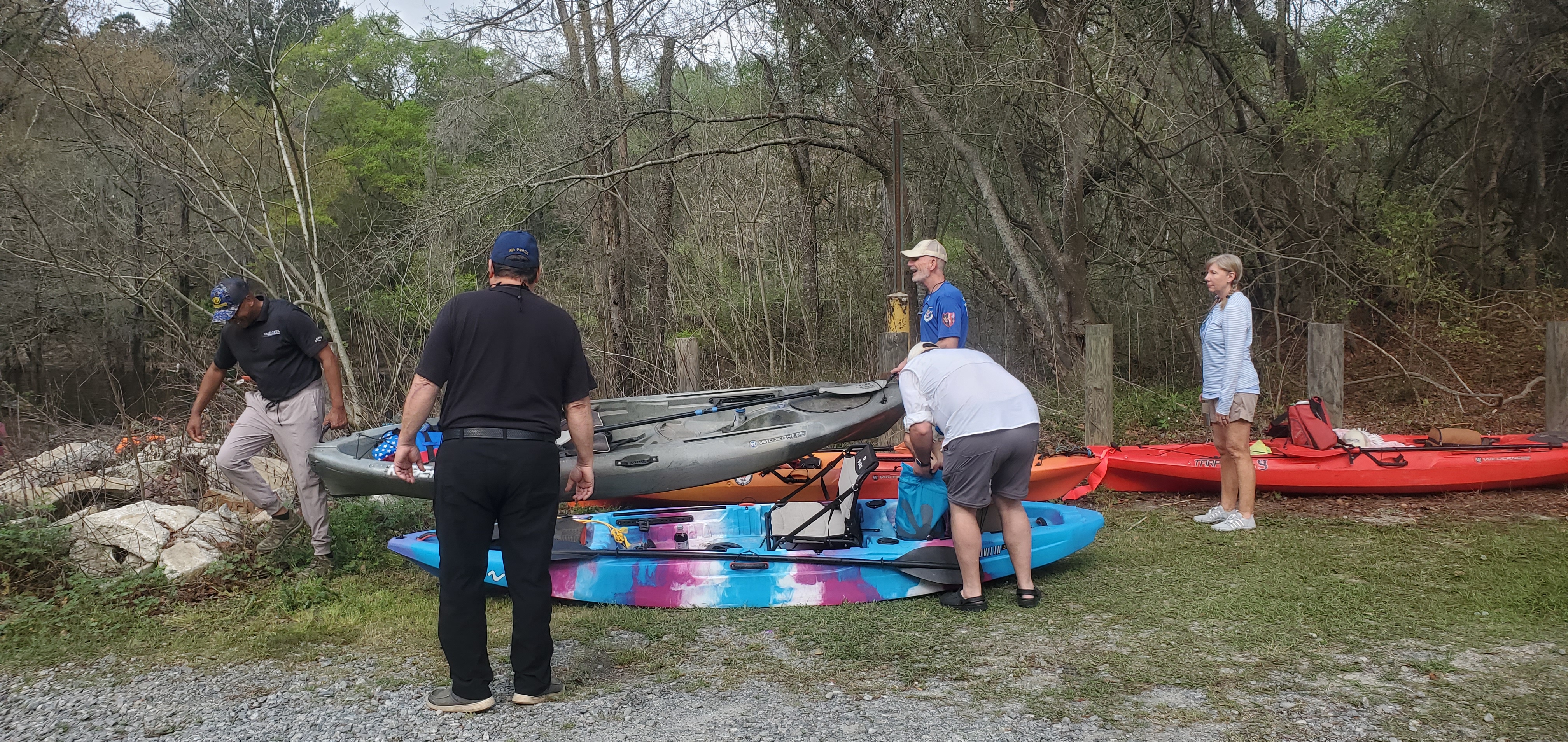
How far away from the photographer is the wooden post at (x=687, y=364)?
9555 millimetres

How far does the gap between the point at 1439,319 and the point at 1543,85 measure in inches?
116

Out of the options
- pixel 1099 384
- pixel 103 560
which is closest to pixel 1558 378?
pixel 1099 384

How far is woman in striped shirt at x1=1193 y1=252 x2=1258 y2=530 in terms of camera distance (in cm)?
568

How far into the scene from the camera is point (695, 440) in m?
6.52

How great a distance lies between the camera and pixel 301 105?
17.6 m

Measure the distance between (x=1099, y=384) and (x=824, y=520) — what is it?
3.90m

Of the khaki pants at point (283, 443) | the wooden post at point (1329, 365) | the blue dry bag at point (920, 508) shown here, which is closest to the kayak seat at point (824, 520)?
the blue dry bag at point (920, 508)

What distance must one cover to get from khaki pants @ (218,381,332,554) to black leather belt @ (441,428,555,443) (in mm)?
2370

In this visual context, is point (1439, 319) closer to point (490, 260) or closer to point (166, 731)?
point (490, 260)

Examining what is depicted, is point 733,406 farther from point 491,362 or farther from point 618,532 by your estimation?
point 491,362

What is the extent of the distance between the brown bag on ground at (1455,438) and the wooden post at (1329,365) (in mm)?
936

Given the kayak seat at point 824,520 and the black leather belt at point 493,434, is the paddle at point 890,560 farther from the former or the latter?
the black leather belt at point 493,434

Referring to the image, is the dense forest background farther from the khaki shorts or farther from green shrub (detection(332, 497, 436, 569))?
the khaki shorts

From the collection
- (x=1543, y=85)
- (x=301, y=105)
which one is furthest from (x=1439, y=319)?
(x=301, y=105)
